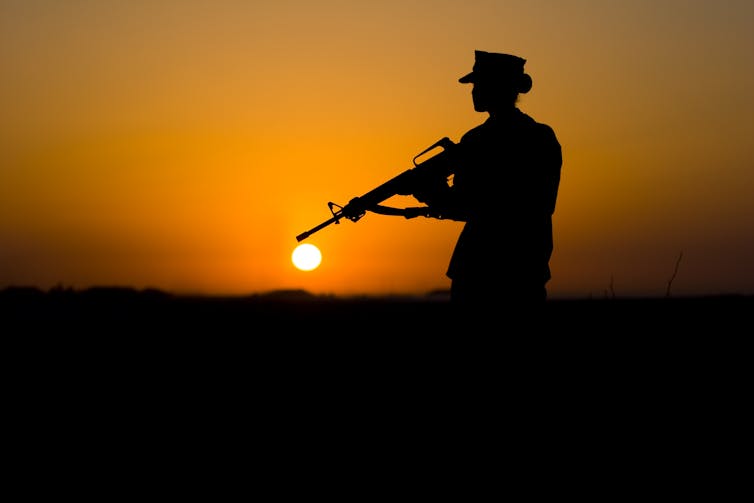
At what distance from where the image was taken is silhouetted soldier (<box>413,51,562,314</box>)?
5488mm

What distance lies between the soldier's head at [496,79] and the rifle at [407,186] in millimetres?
558

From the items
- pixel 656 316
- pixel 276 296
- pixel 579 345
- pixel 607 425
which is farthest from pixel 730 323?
pixel 276 296

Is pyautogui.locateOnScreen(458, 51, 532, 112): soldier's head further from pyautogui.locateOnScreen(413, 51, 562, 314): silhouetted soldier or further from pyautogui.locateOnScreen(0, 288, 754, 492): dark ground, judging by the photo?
pyautogui.locateOnScreen(0, 288, 754, 492): dark ground

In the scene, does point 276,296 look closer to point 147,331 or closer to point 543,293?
point 147,331

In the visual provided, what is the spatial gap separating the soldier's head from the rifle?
558mm

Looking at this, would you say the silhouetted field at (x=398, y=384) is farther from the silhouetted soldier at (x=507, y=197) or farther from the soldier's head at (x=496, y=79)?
the soldier's head at (x=496, y=79)

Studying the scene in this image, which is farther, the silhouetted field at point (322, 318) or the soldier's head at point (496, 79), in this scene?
the silhouetted field at point (322, 318)

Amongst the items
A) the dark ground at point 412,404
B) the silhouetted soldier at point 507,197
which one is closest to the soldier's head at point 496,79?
the silhouetted soldier at point 507,197

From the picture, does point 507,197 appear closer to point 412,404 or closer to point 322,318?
point 412,404

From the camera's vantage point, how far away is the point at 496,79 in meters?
5.54

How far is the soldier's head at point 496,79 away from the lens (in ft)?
18.1

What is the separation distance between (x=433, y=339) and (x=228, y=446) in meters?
6.04

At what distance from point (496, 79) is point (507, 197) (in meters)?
0.71

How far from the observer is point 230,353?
1106cm
